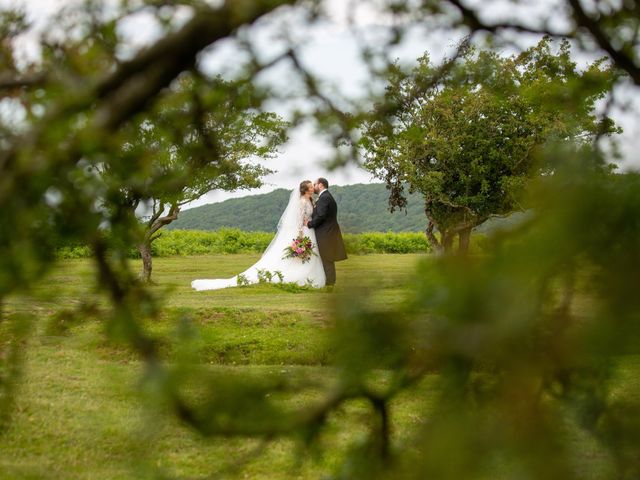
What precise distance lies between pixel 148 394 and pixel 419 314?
29 centimetres

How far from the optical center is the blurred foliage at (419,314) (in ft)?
1.69

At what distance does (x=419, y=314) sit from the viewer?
2.09 feet

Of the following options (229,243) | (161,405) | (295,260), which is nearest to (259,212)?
(229,243)

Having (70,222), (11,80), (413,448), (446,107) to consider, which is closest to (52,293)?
(70,222)

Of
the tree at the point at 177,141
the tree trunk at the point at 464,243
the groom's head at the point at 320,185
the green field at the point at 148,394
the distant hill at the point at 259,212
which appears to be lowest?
the green field at the point at 148,394

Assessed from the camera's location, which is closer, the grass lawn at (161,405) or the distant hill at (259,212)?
the grass lawn at (161,405)

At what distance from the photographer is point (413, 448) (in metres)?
0.62

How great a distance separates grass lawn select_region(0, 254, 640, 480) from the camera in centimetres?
69

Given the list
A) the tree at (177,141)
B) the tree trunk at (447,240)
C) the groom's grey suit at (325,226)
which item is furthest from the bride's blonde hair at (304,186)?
the tree trunk at (447,240)

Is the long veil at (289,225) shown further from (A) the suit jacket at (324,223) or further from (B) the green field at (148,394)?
(B) the green field at (148,394)

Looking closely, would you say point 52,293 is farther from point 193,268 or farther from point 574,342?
point 193,268

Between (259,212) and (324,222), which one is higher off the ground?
(259,212)

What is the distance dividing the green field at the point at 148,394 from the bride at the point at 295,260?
12.1 ft

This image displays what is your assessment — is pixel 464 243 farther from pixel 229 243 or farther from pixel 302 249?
pixel 229 243
